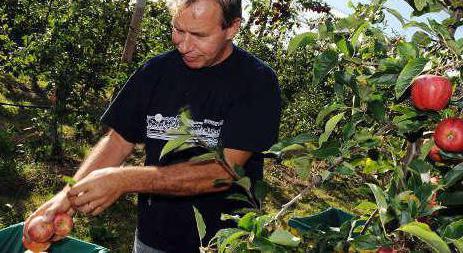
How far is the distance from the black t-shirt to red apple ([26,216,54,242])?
1.75 feet

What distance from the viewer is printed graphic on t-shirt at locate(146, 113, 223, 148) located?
2022 millimetres

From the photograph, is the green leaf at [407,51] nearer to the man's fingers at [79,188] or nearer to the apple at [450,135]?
the apple at [450,135]

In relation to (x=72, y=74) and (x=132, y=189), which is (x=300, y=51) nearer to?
(x=72, y=74)

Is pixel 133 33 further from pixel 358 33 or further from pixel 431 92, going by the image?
pixel 431 92

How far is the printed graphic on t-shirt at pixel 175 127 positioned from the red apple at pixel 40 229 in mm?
582

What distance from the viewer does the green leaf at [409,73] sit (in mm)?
1039

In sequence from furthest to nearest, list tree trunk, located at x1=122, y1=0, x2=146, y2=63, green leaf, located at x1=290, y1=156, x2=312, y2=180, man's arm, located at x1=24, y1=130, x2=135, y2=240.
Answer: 1. tree trunk, located at x1=122, y1=0, x2=146, y2=63
2. man's arm, located at x1=24, y1=130, x2=135, y2=240
3. green leaf, located at x1=290, y1=156, x2=312, y2=180

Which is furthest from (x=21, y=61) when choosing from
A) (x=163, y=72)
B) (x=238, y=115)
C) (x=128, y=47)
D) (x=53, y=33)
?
(x=238, y=115)

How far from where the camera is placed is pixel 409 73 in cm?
104

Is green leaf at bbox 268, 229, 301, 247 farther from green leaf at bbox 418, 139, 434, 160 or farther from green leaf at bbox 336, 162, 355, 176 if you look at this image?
green leaf at bbox 418, 139, 434, 160

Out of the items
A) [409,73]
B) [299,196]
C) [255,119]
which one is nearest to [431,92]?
[409,73]

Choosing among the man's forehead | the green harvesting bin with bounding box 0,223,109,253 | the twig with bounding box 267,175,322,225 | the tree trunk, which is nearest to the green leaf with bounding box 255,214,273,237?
the twig with bounding box 267,175,322,225

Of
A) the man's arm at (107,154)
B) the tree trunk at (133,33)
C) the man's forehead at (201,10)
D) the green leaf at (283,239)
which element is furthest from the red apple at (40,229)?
the tree trunk at (133,33)

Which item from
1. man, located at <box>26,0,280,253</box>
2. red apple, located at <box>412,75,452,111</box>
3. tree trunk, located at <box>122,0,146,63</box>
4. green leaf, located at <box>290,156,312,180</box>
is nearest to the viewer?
red apple, located at <box>412,75,452,111</box>
